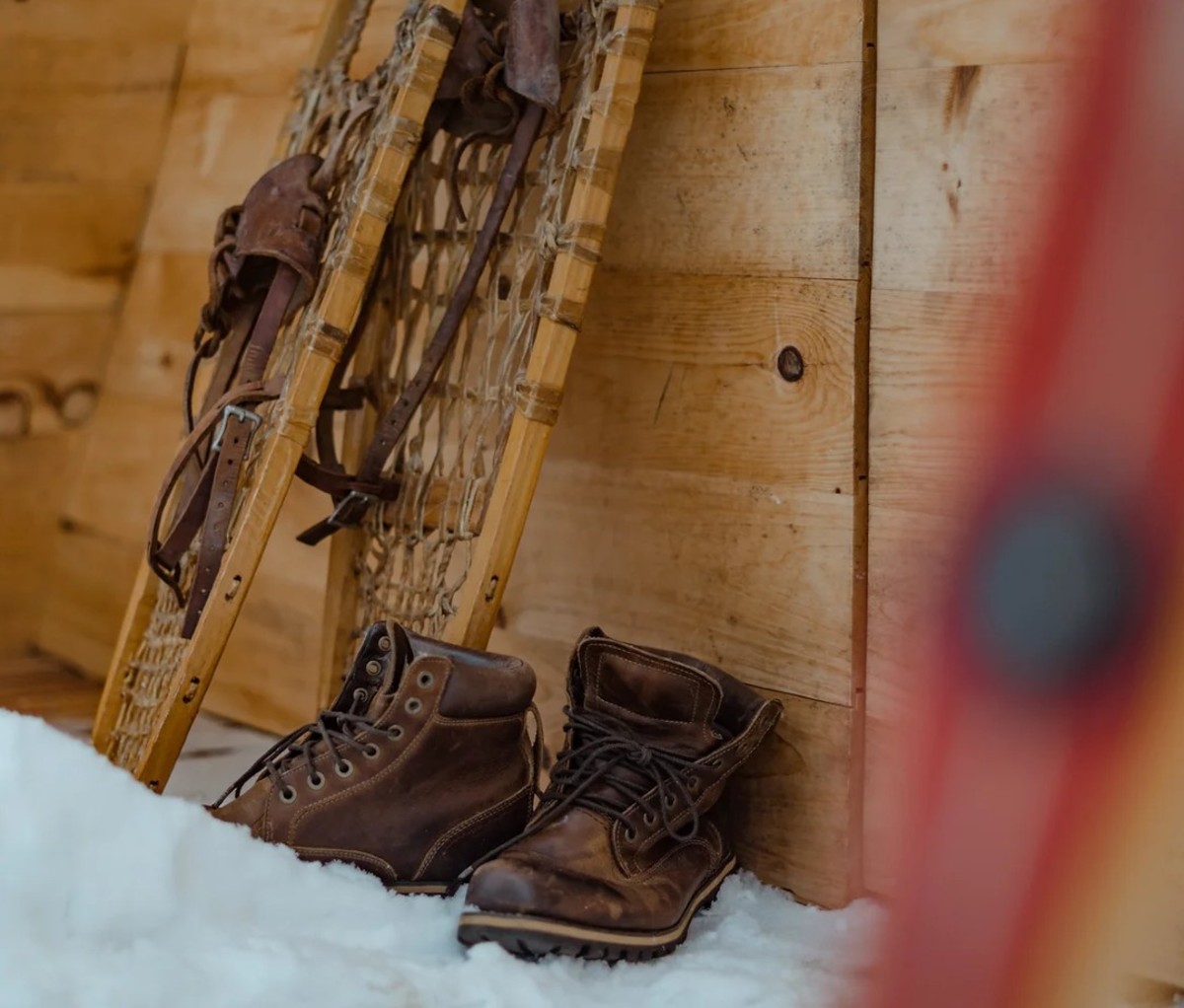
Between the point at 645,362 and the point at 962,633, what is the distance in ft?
2.95

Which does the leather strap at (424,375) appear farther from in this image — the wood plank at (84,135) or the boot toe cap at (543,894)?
the wood plank at (84,135)

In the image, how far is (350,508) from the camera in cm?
134

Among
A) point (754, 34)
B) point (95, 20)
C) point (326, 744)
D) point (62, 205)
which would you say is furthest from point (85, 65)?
point (326, 744)

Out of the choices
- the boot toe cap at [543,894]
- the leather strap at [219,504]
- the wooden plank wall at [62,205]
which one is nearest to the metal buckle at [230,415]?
the leather strap at [219,504]

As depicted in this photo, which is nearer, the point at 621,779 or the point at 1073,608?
the point at 1073,608

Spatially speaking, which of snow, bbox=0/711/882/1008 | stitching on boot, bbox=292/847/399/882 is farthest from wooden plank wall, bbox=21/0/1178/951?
stitching on boot, bbox=292/847/399/882

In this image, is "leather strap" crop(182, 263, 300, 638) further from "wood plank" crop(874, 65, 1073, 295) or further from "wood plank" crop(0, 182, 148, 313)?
"wood plank" crop(0, 182, 148, 313)

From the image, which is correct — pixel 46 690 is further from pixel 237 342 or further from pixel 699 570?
pixel 699 570

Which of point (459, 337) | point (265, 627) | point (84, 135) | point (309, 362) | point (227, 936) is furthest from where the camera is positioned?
point (84, 135)

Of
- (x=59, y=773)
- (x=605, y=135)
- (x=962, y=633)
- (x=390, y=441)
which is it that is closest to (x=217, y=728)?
(x=390, y=441)

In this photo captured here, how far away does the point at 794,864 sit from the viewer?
1.18 m

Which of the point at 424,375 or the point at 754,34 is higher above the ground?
the point at 754,34

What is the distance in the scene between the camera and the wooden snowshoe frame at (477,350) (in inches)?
45.8

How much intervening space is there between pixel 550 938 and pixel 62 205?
4.43 feet
